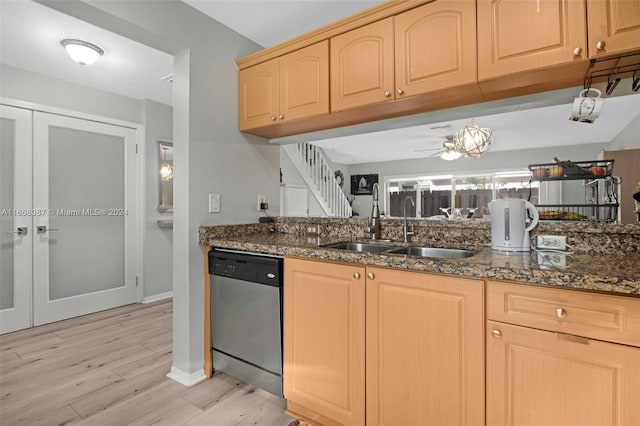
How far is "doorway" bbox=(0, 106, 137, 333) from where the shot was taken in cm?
298

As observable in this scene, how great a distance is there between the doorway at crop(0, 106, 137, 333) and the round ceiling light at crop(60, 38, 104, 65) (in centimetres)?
102

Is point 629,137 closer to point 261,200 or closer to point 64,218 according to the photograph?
point 261,200

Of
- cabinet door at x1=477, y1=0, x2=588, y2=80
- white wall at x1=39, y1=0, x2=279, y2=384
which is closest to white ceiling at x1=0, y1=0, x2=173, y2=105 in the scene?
white wall at x1=39, y1=0, x2=279, y2=384

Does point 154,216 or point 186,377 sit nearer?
point 186,377

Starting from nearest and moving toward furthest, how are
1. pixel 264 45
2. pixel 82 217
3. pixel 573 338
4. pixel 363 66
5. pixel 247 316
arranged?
pixel 573 338
pixel 363 66
pixel 247 316
pixel 264 45
pixel 82 217

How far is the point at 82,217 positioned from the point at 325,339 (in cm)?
326

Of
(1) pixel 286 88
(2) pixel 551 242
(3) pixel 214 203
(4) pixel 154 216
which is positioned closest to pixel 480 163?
(2) pixel 551 242

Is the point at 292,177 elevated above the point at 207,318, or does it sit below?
above

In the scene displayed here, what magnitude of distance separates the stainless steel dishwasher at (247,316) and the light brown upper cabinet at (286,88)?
37.3 inches

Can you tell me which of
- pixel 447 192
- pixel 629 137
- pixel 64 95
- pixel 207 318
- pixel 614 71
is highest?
pixel 64 95

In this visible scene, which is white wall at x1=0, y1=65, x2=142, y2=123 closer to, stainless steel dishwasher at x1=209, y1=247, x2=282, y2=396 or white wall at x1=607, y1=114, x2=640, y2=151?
stainless steel dishwasher at x1=209, y1=247, x2=282, y2=396

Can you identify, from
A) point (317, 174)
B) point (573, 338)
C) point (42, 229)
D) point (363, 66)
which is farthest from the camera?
point (317, 174)

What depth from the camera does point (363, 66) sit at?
70.2 inches

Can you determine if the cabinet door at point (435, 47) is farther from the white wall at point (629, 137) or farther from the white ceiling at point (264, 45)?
the white wall at point (629, 137)
